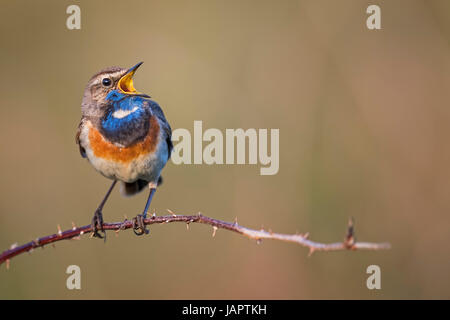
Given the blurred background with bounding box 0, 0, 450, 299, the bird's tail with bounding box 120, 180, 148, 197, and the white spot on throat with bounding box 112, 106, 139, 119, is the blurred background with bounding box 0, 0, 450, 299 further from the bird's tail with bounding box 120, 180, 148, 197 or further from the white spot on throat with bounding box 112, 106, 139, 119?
the white spot on throat with bounding box 112, 106, 139, 119

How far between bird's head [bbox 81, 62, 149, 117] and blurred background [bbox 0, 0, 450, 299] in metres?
2.38

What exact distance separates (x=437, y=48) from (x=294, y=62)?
1968 millimetres

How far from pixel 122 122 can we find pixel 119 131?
0.09 m

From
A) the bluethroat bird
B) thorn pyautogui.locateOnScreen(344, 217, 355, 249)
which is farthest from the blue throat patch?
thorn pyautogui.locateOnScreen(344, 217, 355, 249)

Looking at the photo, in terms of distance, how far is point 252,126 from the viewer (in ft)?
24.2

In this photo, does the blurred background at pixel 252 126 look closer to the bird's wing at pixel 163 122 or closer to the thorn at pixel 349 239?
the bird's wing at pixel 163 122

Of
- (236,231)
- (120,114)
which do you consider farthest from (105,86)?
(236,231)

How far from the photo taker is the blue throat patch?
16.6 ft

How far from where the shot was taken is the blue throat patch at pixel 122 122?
5.06 m

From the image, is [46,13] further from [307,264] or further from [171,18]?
[307,264]

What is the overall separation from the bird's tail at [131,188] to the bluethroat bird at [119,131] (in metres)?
0.71

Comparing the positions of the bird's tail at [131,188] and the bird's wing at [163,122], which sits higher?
the bird's wing at [163,122]

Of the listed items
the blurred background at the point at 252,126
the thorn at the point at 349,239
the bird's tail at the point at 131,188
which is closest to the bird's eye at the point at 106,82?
the bird's tail at the point at 131,188

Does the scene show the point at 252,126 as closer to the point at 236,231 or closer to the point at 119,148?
the point at 119,148
